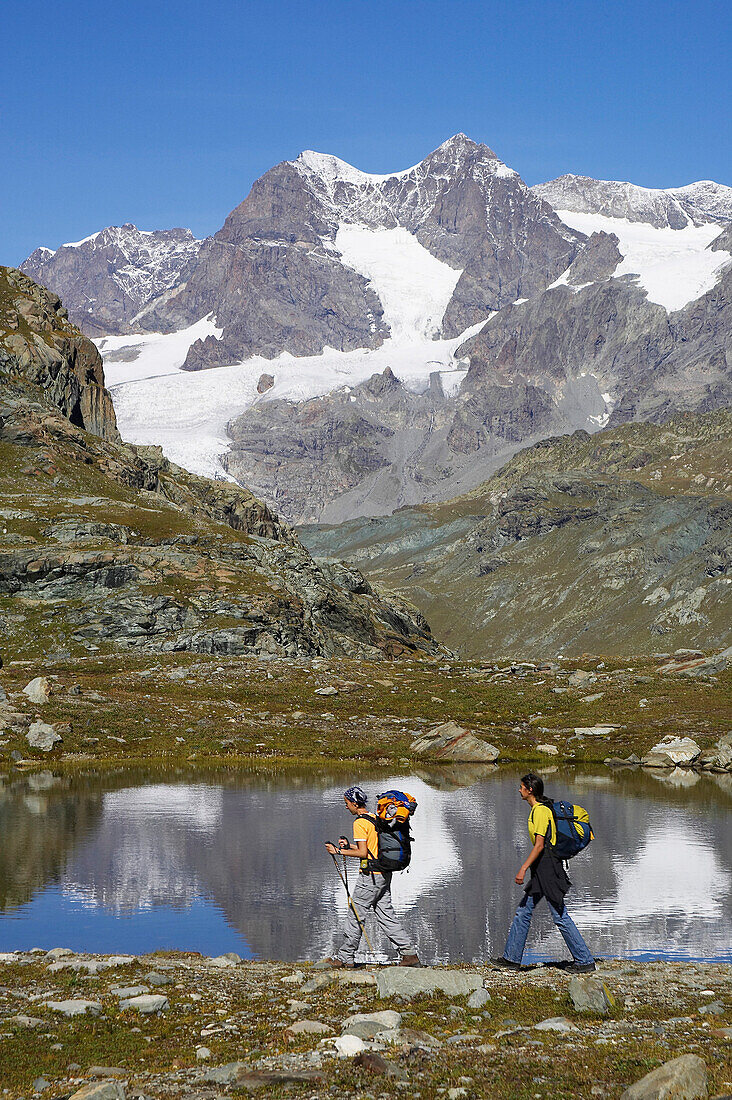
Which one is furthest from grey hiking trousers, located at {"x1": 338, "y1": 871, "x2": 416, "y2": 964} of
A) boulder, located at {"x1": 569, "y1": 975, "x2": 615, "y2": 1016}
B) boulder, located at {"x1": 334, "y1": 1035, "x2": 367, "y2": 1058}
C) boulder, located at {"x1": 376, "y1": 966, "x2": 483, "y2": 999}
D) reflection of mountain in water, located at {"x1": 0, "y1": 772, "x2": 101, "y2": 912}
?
reflection of mountain in water, located at {"x1": 0, "y1": 772, "x2": 101, "y2": 912}

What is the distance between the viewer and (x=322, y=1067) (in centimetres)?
1461

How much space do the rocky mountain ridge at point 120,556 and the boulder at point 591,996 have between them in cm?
7628

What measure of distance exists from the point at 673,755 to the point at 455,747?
1401 centimetres

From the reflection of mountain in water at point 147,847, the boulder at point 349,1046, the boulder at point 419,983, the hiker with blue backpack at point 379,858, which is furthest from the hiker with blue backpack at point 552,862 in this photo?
the reflection of mountain in water at point 147,847

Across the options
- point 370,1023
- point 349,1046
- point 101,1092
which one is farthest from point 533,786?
point 101,1092

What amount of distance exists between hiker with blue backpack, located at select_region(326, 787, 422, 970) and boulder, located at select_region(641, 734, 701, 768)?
142ft

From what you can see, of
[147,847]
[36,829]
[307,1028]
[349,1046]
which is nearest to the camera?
[349,1046]

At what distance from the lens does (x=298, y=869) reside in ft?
110

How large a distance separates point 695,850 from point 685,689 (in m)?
47.6

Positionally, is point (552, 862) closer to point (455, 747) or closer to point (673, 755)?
point (455, 747)

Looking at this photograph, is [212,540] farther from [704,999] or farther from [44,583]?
[704,999]

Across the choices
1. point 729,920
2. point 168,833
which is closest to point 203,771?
point 168,833

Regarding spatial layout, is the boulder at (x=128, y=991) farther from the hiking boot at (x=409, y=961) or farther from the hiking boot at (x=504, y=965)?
the hiking boot at (x=504, y=965)

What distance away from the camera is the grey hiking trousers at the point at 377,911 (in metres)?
22.7
